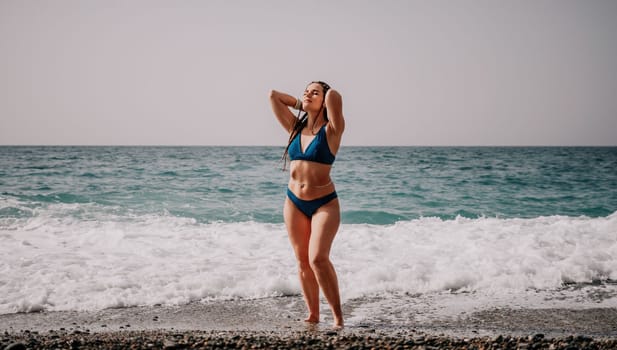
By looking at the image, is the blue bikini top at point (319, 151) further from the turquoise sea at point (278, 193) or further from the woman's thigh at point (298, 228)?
the turquoise sea at point (278, 193)

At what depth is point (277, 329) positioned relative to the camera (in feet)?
14.8

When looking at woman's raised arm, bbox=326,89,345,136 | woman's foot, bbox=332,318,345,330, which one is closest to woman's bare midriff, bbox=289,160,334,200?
woman's raised arm, bbox=326,89,345,136

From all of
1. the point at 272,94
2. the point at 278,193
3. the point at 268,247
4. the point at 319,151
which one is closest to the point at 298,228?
the point at 319,151

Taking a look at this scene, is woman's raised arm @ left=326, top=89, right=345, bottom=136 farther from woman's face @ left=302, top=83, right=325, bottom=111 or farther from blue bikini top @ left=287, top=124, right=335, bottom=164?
woman's face @ left=302, top=83, right=325, bottom=111

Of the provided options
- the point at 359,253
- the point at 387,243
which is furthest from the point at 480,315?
the point at 387,243

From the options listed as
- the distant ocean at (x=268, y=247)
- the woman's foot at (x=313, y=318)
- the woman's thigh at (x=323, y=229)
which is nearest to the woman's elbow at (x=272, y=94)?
the woman's thigh at (x=323, y=229)

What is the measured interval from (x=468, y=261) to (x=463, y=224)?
4149mm

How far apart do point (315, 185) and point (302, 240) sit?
1.75 feet

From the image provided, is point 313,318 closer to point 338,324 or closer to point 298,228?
point 338,324

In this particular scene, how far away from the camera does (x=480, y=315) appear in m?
5.06

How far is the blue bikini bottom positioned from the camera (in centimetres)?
424

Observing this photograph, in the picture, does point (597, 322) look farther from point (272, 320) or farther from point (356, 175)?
point (356, 175)

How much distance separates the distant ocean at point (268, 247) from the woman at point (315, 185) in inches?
36.5

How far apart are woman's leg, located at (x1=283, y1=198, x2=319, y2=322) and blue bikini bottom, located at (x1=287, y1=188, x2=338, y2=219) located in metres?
0.04
